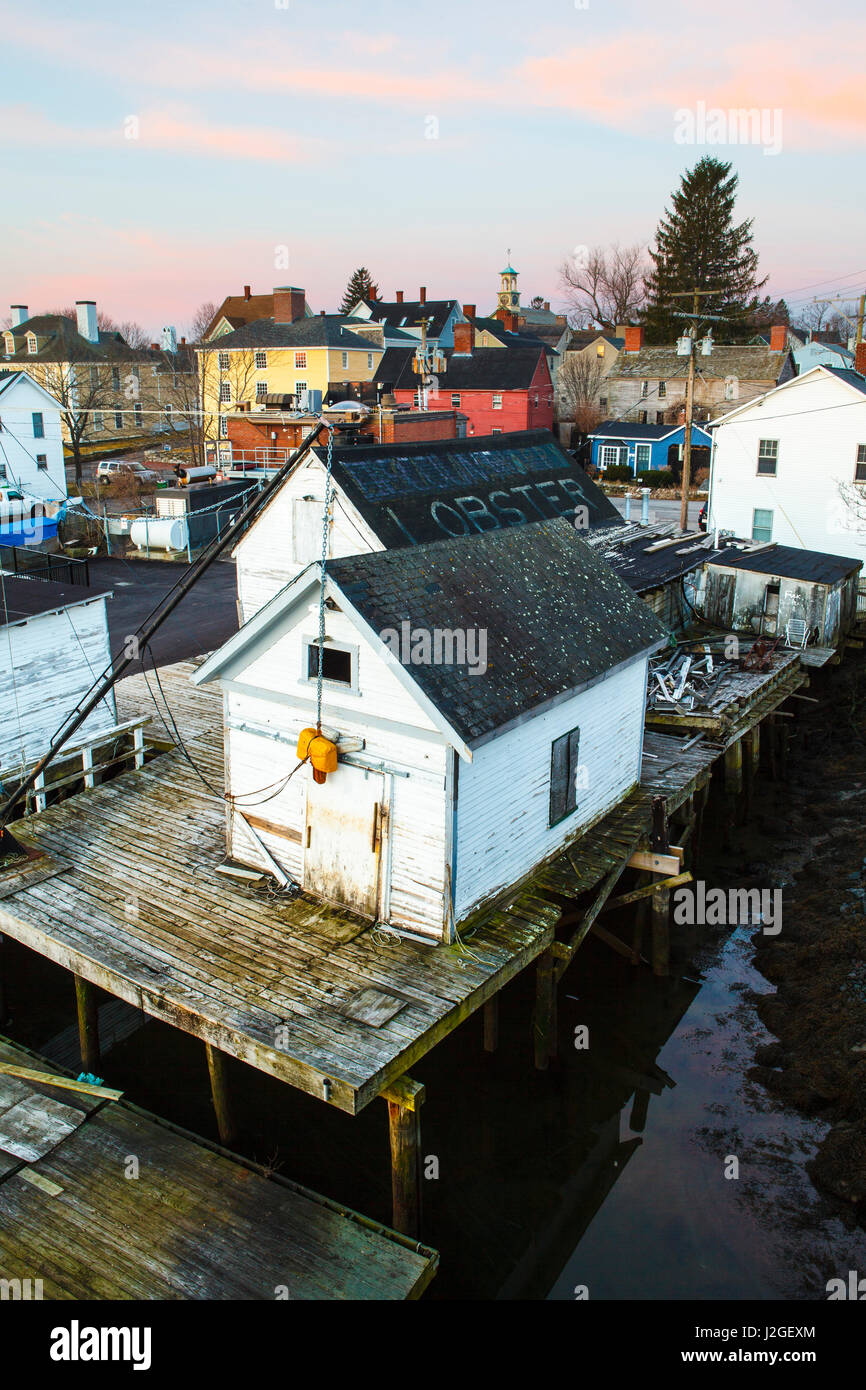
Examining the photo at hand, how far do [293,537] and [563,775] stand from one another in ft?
42.0

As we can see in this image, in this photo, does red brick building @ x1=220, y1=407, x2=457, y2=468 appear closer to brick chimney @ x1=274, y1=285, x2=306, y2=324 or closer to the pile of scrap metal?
brick chimney @ x1=274, y1=285, x2=306, y2=324

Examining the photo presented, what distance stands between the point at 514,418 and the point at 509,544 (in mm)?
50901

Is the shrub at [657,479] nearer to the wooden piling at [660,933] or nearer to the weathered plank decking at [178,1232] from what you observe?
the wooden piling at [660,933]

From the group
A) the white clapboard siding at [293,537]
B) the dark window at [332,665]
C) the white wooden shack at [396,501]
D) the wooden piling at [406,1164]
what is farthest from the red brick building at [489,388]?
the wooden piling at [406,1164]

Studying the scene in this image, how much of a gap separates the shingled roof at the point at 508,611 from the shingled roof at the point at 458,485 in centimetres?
563

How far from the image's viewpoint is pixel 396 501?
2339 centimetres

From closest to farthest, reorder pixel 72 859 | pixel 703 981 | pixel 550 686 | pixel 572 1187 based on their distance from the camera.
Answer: pixel 572 1187 < pixel 550 686 < pixel 72 859 < pixel 703 981

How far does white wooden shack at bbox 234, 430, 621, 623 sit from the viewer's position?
2267cm

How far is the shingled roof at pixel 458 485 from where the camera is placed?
22828mm

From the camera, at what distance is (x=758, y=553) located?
30.7 metres

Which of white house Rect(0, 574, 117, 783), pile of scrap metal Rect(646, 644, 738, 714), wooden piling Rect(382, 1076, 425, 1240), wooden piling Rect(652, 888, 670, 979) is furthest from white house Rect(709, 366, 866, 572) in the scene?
wooden piling Rect(382, 1076, 425, 1240)

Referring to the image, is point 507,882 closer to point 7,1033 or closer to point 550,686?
point 550,686

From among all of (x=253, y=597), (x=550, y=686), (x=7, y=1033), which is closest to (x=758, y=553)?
(x=253, y=597)

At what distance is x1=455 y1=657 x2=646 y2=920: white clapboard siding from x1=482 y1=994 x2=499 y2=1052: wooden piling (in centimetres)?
213
